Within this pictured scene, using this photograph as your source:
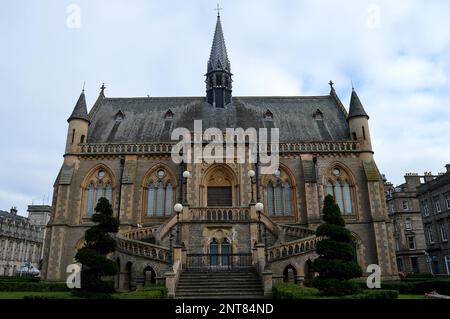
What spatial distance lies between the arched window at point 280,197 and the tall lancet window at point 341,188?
11.7ft

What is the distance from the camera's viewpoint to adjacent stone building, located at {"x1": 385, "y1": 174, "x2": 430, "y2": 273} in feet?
189

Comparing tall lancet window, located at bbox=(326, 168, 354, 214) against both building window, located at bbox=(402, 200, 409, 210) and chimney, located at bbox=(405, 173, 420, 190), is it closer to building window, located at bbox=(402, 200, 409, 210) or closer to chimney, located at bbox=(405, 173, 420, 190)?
building window, located at bbox=(402, 200, 409, 210)

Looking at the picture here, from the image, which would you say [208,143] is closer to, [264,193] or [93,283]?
[264,193]

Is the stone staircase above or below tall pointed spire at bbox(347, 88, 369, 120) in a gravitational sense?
below

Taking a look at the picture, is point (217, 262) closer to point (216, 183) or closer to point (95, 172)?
point (216, 183)

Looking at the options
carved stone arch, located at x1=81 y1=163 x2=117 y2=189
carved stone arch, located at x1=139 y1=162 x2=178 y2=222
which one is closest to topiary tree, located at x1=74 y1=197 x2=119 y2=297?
carved stone arch, located at x1=139 y1=162 x2=178 y2=222

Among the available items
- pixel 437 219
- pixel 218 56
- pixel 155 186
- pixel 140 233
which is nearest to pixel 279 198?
pixel 155 186

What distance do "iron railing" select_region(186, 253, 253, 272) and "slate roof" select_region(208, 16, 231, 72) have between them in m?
22.8

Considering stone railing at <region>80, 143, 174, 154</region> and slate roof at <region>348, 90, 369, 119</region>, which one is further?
slate roof at <region>348, 90, 369, 119</region>

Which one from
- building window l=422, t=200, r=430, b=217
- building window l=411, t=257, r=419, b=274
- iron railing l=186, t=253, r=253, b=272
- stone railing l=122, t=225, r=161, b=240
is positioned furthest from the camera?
building window l=411, t=257, r=419, b=274

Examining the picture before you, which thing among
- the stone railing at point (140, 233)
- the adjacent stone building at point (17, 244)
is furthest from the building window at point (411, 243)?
the adjacent stone building at point (17, 244)

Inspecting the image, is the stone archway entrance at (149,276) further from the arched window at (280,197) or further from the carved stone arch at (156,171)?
the arched window at (280,197)
